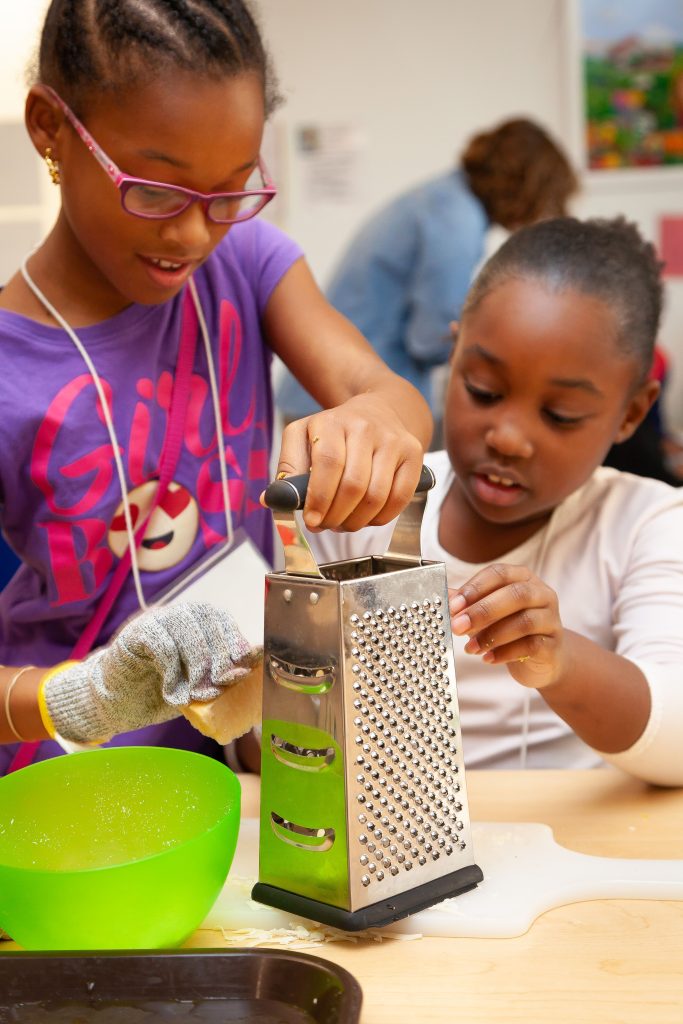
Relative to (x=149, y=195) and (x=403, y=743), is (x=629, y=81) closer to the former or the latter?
(x=149, y=195)

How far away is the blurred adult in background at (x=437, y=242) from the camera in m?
3.01

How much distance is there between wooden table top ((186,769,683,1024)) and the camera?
707 mm

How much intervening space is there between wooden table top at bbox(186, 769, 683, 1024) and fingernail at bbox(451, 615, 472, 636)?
0.75 feet

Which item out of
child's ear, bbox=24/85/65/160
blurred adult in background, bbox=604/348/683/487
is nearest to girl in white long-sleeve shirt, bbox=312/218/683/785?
child's ear, bbox=24/85/65/160

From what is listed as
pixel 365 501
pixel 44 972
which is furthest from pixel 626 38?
pixel 44 972

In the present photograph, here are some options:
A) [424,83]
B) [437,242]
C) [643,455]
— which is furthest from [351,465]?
[424,83]

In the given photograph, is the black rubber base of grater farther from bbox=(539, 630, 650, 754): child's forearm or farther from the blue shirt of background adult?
the blue shirt of background adult

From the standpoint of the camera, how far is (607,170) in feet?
13.3

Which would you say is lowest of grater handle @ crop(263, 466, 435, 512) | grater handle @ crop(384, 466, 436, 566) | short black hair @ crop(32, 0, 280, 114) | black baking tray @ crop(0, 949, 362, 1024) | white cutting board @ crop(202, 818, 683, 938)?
white cutting board @ crop(202, 818, 683, 938)

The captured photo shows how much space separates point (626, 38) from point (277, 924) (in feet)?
12.8

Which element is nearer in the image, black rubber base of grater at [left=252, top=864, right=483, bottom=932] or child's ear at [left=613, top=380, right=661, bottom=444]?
black rubber base of grater at [left=252, top=864, right=483, bottom=932]

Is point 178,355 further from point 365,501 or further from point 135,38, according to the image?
point 365,501

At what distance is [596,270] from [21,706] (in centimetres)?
82

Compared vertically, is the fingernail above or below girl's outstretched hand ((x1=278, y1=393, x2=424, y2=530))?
below
